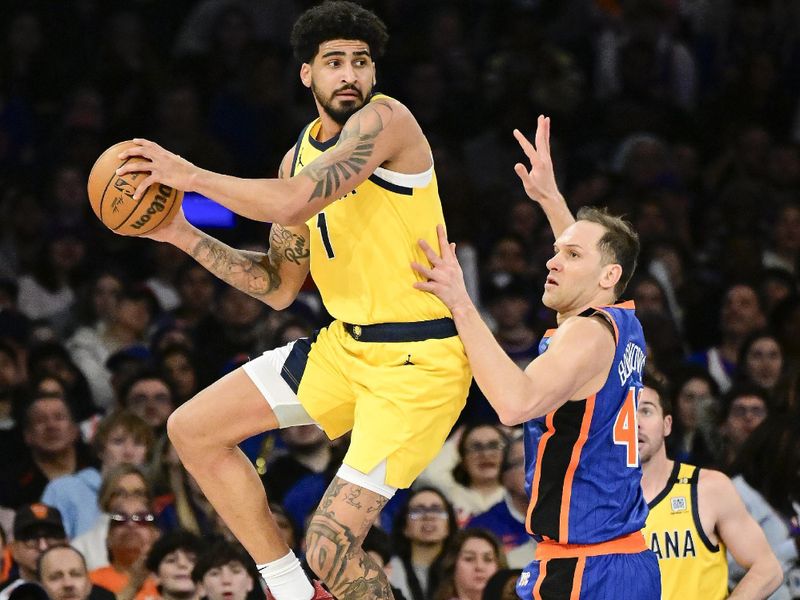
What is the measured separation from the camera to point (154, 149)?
5434mm

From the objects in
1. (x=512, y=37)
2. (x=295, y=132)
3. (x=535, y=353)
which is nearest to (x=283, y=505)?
(x=535, y=353)

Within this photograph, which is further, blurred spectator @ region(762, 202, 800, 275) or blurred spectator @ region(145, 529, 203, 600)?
blurred spectator @ region(762, 202, 800, 275)

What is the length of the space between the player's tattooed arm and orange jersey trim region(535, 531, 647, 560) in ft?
4.83

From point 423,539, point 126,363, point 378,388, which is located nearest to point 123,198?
point 378,388

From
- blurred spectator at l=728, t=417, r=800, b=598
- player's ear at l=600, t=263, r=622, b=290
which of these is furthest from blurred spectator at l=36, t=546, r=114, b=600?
blurred spectator at l=728, t=417, r=800, b=598

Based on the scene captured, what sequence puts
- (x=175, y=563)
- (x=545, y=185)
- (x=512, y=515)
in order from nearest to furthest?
(x=545, y=185), (x=175, y=563), (x=512, y=515)

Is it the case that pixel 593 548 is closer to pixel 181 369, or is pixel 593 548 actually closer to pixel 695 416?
pixel 695 416

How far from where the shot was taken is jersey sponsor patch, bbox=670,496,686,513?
6.65 metres

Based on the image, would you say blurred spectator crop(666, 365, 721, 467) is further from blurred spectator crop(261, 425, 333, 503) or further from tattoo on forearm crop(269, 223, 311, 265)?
tattoo on forearm crop(269, 223, 311, 265)

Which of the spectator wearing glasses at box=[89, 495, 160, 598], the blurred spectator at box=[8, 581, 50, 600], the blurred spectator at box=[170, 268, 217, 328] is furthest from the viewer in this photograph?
the blurred spectator at box=[170, 268, 217, 328]

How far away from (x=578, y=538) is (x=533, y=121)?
24.1 ft

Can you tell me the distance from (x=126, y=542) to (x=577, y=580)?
3.11 m

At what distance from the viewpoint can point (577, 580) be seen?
544cm

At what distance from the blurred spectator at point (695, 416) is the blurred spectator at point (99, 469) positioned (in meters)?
3.16
